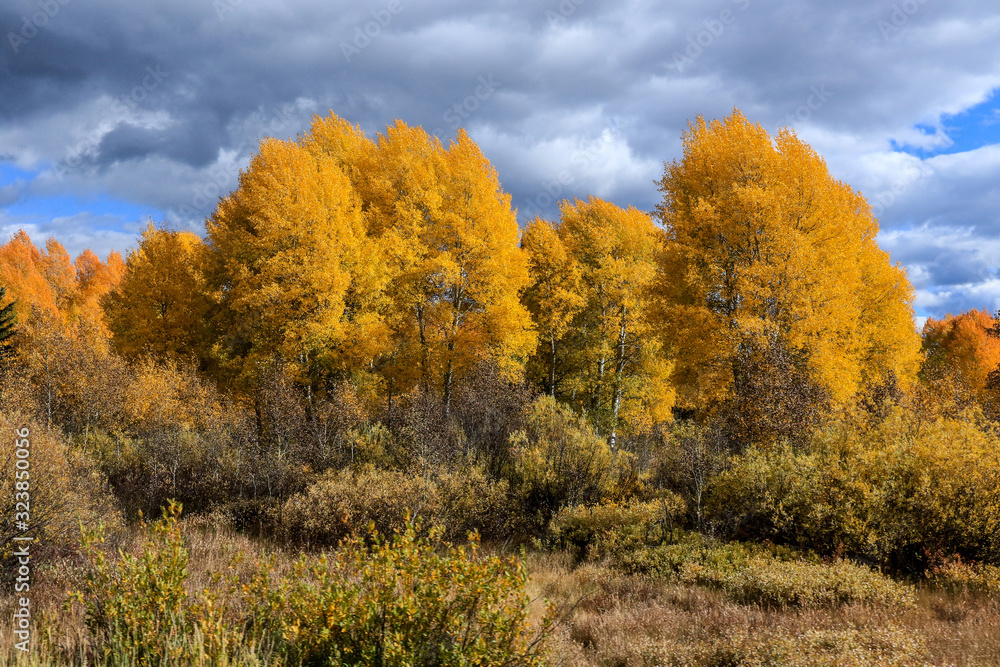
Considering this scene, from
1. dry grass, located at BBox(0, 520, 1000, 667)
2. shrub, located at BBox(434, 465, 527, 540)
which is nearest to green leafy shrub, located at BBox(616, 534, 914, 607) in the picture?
dry grass, located at BBox(0, 520, 1000, 667)

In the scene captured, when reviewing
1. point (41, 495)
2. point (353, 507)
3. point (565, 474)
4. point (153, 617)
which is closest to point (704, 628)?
point (153, 617)

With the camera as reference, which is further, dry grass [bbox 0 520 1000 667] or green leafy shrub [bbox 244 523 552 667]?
dry grass [bbox 0 520 1000 667]

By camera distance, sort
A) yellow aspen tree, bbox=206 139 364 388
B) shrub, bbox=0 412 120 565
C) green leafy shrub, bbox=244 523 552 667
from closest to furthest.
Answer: green leafy shrub, bbox=244 523 552 667
shrub, bbox=0 412 120 565
yellow aspen tree, bbox=206 139 364 388

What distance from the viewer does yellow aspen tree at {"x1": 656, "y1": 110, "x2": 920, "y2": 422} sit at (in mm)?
14812

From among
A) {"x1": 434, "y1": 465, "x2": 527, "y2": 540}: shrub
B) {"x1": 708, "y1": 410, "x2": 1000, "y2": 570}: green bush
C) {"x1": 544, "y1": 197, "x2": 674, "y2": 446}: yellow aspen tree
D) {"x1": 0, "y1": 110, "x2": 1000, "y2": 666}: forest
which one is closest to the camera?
{"x1": 0, "y1": 110, "x2": 1000, "y2": 666}: forest

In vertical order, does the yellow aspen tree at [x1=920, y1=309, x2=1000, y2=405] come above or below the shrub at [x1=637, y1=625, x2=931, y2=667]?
above

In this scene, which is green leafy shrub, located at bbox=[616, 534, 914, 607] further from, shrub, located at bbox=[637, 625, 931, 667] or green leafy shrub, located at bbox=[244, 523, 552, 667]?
green leafy shrub, located at bbox=[244, 523, 552, 667]

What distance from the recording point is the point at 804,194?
15883 mm

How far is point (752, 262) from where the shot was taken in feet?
52.4

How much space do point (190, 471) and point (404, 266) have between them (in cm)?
924

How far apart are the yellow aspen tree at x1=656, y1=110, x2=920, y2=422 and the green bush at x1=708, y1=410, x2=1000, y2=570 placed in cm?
446

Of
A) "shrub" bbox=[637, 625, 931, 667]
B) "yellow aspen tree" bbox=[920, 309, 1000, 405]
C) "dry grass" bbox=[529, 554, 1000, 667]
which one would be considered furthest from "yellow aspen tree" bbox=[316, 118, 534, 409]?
"yellow aspen tree" bbox=[920, 309, 1000, 405]

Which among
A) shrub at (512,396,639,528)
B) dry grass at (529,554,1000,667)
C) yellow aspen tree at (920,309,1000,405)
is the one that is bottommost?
dry grass at (529,554,1000,667)

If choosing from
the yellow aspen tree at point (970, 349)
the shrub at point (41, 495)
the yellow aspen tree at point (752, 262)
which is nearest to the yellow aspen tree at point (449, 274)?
the yellow aspen tree at point (752, 262)
